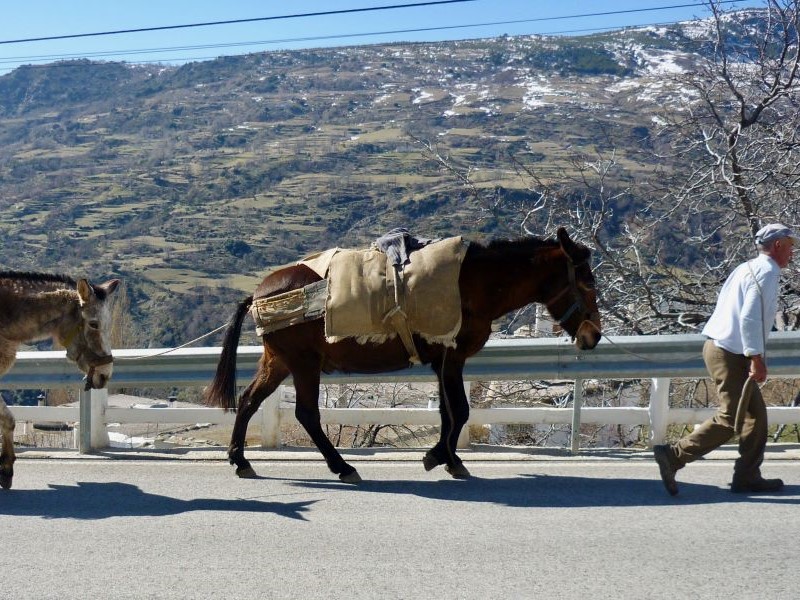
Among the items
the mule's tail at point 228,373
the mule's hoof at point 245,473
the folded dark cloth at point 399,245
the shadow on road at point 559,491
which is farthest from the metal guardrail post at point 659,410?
the mule's tail at point 228,373

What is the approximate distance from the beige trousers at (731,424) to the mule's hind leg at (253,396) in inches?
124

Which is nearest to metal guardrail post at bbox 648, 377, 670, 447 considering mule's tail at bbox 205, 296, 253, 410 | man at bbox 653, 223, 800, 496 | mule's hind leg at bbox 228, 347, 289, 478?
man at bbox 653, 223, 800, 496

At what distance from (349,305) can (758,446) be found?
3039mm

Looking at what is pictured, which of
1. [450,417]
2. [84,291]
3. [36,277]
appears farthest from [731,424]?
[36,277]

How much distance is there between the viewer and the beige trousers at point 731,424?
6816 mm

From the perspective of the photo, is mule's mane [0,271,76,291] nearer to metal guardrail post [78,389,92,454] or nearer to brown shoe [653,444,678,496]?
metal guardrail post [78,389,92,454]

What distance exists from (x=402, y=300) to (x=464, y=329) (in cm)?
54

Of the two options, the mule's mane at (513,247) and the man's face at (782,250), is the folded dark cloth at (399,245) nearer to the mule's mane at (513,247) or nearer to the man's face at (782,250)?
the mule's mane at (513,247)

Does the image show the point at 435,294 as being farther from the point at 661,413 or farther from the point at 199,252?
the point at 199,252

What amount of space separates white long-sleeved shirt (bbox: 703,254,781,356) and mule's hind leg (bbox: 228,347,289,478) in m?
3.36

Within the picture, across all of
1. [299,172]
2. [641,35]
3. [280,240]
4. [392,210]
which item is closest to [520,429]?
[392,210]

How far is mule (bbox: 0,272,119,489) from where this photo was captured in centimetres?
775

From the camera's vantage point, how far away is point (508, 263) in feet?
25.1

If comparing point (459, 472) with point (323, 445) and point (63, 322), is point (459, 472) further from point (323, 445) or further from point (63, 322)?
point (63, 322)
